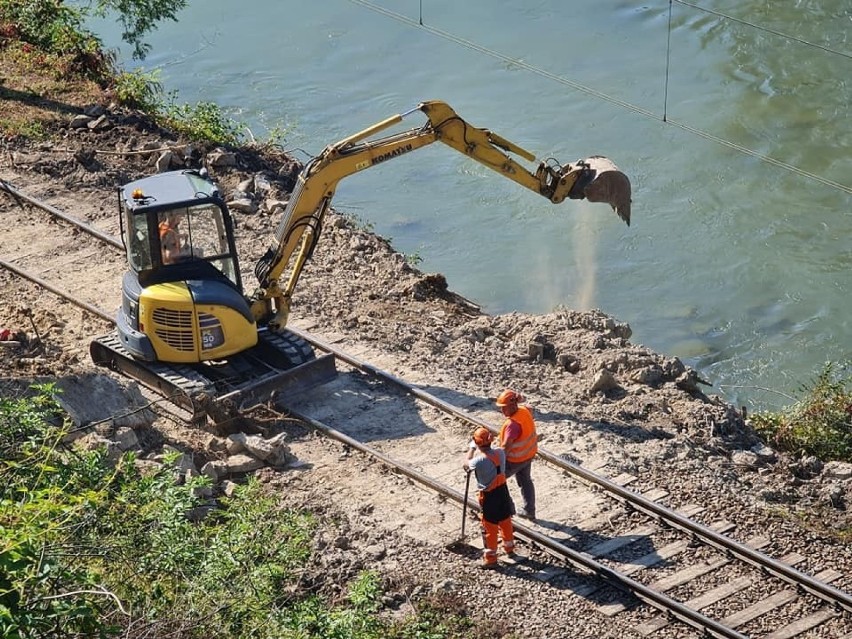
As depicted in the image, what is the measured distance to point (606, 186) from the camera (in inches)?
627

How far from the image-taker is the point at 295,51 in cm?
3478

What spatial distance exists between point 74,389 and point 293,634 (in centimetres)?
556

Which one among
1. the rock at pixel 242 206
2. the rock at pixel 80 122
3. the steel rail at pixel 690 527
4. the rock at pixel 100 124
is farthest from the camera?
the rock at pixel 80 122

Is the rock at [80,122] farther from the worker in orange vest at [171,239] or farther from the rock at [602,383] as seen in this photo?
the rock at [602,383]

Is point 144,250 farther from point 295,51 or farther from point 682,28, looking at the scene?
point 682,28

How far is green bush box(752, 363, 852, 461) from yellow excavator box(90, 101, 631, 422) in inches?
129

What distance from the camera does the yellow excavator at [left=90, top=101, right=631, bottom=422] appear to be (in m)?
15.1

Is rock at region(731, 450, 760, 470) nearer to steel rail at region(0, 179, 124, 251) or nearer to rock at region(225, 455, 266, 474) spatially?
rock at region(225, 455, 266, 474)

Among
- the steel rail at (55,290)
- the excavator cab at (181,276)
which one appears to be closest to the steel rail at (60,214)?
the steel rail at (55,290)

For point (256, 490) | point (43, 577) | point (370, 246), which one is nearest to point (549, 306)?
point (370, 246)

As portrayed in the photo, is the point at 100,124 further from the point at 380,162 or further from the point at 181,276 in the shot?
the point at 380,162

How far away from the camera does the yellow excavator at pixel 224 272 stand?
596 inches

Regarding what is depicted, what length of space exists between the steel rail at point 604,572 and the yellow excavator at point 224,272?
2130 mm

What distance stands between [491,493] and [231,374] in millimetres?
4701
